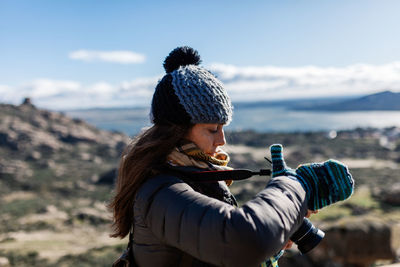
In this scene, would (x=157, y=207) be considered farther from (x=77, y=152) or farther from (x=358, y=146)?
(x=358, y=146)

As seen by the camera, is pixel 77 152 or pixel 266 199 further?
pixel 77 152

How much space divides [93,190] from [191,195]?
106 feet

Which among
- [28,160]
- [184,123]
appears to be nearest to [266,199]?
[184,123]

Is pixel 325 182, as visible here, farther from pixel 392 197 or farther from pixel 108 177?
pixel 108 177

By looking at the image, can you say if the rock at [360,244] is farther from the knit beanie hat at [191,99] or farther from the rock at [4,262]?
the rock at [4,262]

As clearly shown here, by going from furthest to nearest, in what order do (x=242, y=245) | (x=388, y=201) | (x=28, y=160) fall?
(x=28, y=160) < (x=388, y=201) < (x=242, y=245)

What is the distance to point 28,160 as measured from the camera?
4412 centimetres

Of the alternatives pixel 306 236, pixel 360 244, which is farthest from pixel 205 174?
pixel 360 244

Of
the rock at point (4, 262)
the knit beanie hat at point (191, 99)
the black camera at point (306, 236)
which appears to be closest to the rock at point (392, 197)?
the rock at point (4, 262)

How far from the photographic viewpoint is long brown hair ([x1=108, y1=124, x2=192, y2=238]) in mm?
1479

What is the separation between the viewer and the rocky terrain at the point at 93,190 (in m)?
6.38

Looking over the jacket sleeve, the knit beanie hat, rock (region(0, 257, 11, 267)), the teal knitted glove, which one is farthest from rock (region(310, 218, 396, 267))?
rock (region(0, 257, 11, 267))

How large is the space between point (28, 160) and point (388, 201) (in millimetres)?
38108

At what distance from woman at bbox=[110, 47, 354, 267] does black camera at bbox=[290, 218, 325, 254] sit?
0.27 m
